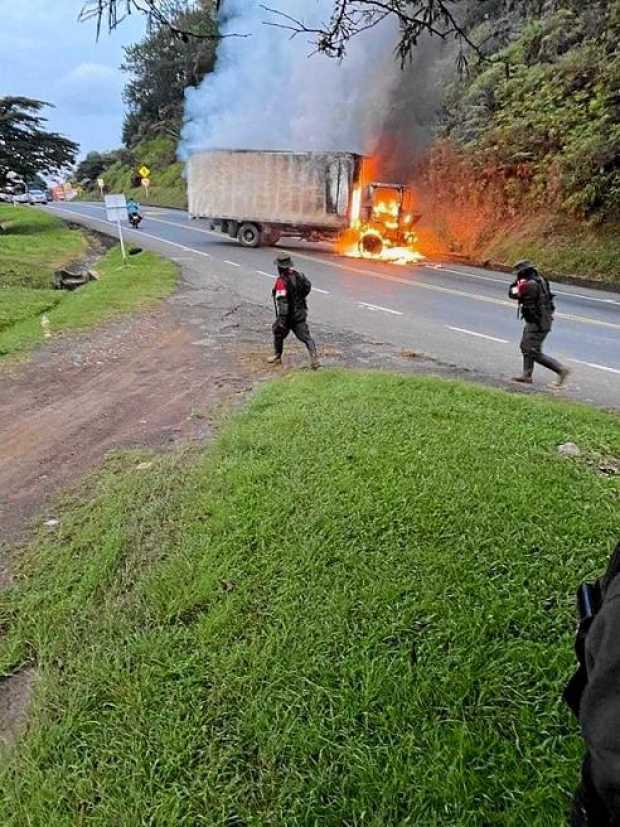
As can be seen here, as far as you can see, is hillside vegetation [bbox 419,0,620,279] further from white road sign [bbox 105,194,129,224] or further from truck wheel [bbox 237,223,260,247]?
white road sign [bbox 105,194,129,224]

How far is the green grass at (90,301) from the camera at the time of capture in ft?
37.2

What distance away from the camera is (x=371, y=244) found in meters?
22.4

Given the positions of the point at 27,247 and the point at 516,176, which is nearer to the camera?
the point at 516,176

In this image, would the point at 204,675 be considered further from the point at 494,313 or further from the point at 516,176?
the point at 516,176

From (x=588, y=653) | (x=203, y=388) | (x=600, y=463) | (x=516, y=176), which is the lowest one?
(x=203, y=388)

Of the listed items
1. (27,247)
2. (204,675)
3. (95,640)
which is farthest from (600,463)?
(27,247)

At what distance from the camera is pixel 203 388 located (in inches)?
321

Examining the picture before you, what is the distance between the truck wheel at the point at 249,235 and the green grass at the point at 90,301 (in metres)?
5.77

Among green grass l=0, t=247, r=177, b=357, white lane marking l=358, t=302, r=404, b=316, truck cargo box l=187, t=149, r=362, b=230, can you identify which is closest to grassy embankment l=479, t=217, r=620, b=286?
truck cargo box l=187, t=149, r=362, b=230

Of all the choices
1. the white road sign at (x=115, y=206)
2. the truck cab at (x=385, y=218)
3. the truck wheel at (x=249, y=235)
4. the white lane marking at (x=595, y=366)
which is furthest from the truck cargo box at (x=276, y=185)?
the white lane marking at (x=595, y=366)

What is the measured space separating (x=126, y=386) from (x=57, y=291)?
9577 mm

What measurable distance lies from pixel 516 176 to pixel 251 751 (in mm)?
22061

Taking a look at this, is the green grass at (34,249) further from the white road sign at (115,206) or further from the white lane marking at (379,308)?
the white lane marking at (379,308)

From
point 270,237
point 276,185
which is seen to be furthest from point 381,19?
point 270,237
